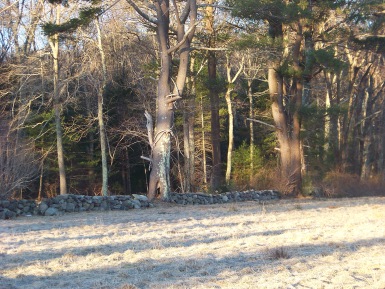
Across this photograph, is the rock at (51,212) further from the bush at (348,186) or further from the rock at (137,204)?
the bush at (348,186)

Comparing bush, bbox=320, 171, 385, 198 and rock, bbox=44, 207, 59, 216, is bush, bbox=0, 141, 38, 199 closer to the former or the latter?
rock, bbox=44, 207, 59, 216

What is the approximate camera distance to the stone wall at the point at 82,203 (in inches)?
683

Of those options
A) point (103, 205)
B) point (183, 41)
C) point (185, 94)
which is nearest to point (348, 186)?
point (185, 94)

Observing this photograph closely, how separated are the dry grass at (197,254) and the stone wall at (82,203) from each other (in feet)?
10.2

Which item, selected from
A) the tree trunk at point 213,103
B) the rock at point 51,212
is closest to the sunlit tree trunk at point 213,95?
the tree trunk at point 213,103

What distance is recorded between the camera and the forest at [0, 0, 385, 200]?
22.0 metres

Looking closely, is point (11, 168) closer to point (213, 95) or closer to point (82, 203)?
point (82, 203)

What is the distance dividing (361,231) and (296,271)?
14.5ft

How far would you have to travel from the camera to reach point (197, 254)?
356 inches

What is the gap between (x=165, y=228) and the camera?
42.3 ft

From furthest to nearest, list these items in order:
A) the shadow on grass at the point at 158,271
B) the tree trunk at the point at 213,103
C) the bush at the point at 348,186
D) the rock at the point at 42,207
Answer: the bush at the point at 348,186, the tree trunk at the point at 213,103, the rock at the point at 42,207, the shadow on grass at the point at 158,271

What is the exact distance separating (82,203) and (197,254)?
10878 mm

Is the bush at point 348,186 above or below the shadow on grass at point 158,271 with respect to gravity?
above

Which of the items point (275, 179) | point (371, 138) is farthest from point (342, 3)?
point (371, 138)
